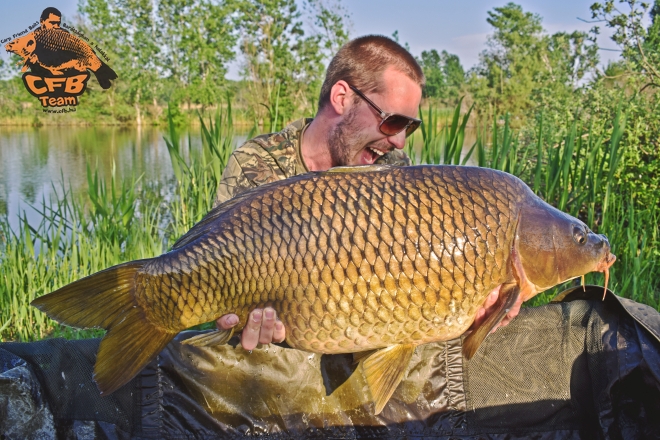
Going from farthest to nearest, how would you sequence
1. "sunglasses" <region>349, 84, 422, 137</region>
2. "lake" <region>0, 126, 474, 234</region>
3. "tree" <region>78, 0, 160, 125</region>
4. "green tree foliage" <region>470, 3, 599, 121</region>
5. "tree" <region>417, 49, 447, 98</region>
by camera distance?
1. "tree" <region>417, 49, 447, 98</region>
2. "tree" <region>78, 0, 160, 125</region>
3. "green tree foliage" <region>470, 3, 599, 121</region>
4. "lake" <region>0, 126, 474, 234</region>
5. "sunglasses" <region>349, 84, 422, 137</region>

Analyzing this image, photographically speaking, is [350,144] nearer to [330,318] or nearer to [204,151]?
[330,318]

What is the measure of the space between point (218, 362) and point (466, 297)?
81 centimetres

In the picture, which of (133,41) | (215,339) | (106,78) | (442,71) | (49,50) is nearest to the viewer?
(215,339)

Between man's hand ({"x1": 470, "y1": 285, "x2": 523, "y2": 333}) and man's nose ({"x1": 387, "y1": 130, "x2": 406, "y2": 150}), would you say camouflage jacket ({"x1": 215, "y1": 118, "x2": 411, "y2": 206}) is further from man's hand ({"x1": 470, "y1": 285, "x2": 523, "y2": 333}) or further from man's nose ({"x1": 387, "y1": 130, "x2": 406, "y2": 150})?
man's hand ({"x1": 470, "y1": 285, "x2": 523, "y2": 333})

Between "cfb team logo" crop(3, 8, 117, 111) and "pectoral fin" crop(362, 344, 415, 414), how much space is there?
12.1ft

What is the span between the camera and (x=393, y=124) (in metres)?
1.90

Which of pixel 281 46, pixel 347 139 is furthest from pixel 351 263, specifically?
pixel 281 46

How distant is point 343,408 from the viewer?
1682mm

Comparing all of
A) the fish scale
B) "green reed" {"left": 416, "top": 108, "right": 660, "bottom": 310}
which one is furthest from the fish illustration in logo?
the fish scale

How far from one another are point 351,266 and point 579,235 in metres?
0.54

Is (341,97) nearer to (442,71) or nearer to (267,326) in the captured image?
(267,326)

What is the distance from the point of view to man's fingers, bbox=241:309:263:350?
126 centimetres

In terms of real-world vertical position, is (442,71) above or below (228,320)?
above

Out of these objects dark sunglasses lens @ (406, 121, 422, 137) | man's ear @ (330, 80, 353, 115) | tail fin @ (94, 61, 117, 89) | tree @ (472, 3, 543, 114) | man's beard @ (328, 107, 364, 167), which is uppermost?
tree @ (472, 3, 543, 114)
